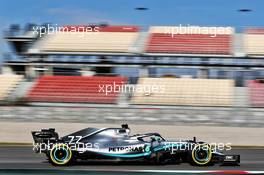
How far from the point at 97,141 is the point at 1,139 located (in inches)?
384

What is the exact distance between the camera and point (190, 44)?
30.0m

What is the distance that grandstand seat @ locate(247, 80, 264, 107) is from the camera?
23.3 meters

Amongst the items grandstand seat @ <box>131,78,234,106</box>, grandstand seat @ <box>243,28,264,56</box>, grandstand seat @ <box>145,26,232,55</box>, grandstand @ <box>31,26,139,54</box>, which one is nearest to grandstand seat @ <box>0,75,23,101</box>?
grandstand @ <box>31,26,139,54</box>

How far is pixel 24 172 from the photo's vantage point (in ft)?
14.9

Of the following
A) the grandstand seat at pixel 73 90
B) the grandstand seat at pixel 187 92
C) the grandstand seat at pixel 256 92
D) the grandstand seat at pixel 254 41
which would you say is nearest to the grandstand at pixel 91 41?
the grandstand seat at pixel 73 90

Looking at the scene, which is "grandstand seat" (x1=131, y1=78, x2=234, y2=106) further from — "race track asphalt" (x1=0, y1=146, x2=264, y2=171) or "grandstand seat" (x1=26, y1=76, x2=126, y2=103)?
"race track asphalt" (x1=0, y1=146, x2=264, y2=171)

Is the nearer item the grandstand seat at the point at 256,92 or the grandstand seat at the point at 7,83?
the grandstand seat at the point at 256,92

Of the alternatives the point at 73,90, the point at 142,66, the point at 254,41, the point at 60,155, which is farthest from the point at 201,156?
the point at 254,41

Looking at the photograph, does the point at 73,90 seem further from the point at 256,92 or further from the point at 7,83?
the point at 256,92

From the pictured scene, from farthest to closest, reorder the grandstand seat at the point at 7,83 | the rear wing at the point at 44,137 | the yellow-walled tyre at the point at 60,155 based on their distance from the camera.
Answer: the grandstand seat at the point at 7,83 < the rear wing at the point at 44,137 < the yellow-walled tyre at the point at 60,155

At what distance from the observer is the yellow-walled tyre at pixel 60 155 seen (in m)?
10.5

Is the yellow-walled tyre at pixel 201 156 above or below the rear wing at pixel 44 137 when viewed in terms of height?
below

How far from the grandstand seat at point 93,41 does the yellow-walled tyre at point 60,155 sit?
64.0ft
